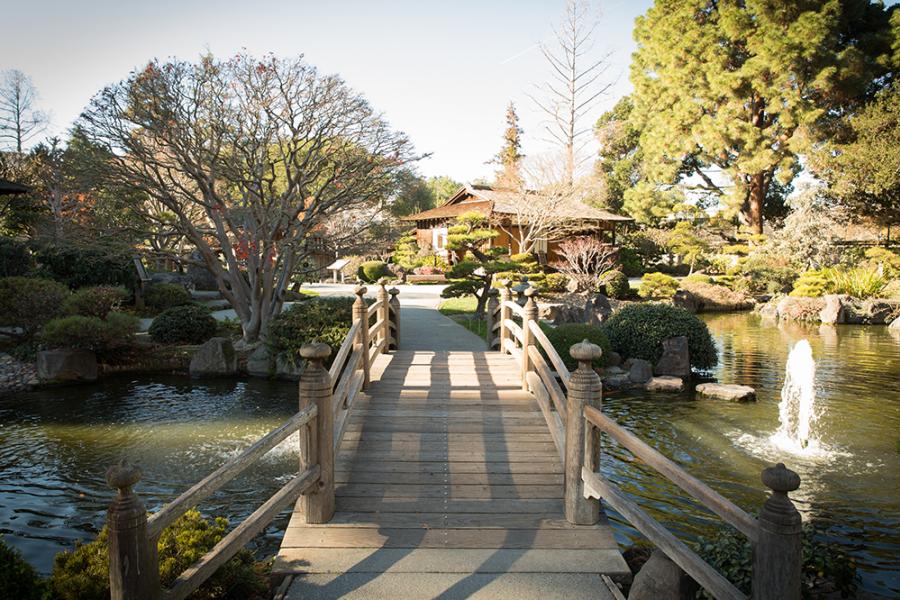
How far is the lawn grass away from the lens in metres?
13.9

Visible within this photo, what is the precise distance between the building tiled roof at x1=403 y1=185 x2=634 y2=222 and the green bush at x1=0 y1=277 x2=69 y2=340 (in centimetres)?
1883

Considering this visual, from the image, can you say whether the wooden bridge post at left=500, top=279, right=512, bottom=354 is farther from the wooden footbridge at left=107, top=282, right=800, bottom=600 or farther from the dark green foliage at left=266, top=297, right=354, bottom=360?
the dark green foliage at left=266, top=297, right=354, bottom=360

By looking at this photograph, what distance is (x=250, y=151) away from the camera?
12.7 metres

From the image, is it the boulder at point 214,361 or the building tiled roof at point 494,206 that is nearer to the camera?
the boulder at point 214,361

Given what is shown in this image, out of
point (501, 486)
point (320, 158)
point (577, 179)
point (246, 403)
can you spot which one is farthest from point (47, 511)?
point (577, 179)

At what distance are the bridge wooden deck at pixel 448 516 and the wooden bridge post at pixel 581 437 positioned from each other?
112 millimetres

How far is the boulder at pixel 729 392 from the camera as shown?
9.61 metres

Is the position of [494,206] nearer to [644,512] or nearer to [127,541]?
[644,512]

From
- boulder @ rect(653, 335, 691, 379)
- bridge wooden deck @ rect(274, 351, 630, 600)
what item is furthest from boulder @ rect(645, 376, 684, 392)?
bridge wooden deck @ rect(274, 351, 630, 600)

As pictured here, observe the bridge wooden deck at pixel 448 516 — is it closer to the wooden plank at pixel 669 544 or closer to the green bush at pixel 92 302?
the wooden plank at pixel 669 544

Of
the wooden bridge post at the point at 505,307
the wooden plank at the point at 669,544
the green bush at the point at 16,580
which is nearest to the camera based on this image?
the wooden plank at the point at 669,544

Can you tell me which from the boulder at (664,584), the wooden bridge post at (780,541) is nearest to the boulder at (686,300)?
the boulder at (664,584)

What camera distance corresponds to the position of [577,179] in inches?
1219

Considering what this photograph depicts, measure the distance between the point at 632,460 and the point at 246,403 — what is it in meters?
5.88
